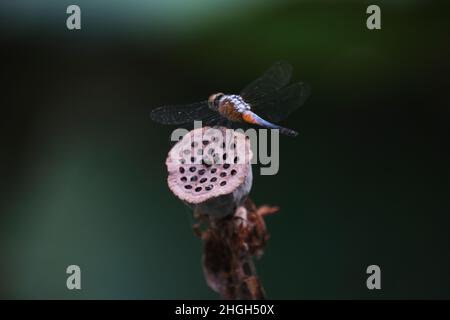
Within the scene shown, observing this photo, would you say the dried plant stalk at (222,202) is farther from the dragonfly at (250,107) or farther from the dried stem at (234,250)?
the dragonfly at (250,107)

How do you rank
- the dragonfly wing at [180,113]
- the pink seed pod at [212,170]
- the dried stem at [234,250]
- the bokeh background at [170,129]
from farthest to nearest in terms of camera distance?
the bokeh background at [170,129] → the dragonfly wing at [180,113] → the dried stem at [234,250] → the pink seed pod at [212,170]

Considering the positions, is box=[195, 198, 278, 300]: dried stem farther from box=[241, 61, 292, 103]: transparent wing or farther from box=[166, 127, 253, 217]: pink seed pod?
box=[241, 61, 292, 103]: transparent wing

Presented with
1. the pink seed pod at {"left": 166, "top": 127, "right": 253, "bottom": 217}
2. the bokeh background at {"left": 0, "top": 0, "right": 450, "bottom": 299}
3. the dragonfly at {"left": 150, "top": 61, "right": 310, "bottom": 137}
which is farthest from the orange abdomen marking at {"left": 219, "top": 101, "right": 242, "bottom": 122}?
the bokeh background at {"left": 0, "top": 0, "right": 450, "bottom": 299}

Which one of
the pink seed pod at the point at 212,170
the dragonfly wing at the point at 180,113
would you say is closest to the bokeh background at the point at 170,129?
the dragonfly wing at the point at 180,113

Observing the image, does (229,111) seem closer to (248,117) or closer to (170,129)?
(248,117)

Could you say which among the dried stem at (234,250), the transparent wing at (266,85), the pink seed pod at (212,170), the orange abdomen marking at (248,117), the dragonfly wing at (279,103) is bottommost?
the dried stem at (234,250)

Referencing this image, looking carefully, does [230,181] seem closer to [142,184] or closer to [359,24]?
[142,184]

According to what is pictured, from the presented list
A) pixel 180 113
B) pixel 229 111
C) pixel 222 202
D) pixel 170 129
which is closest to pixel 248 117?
pixel 229 111
